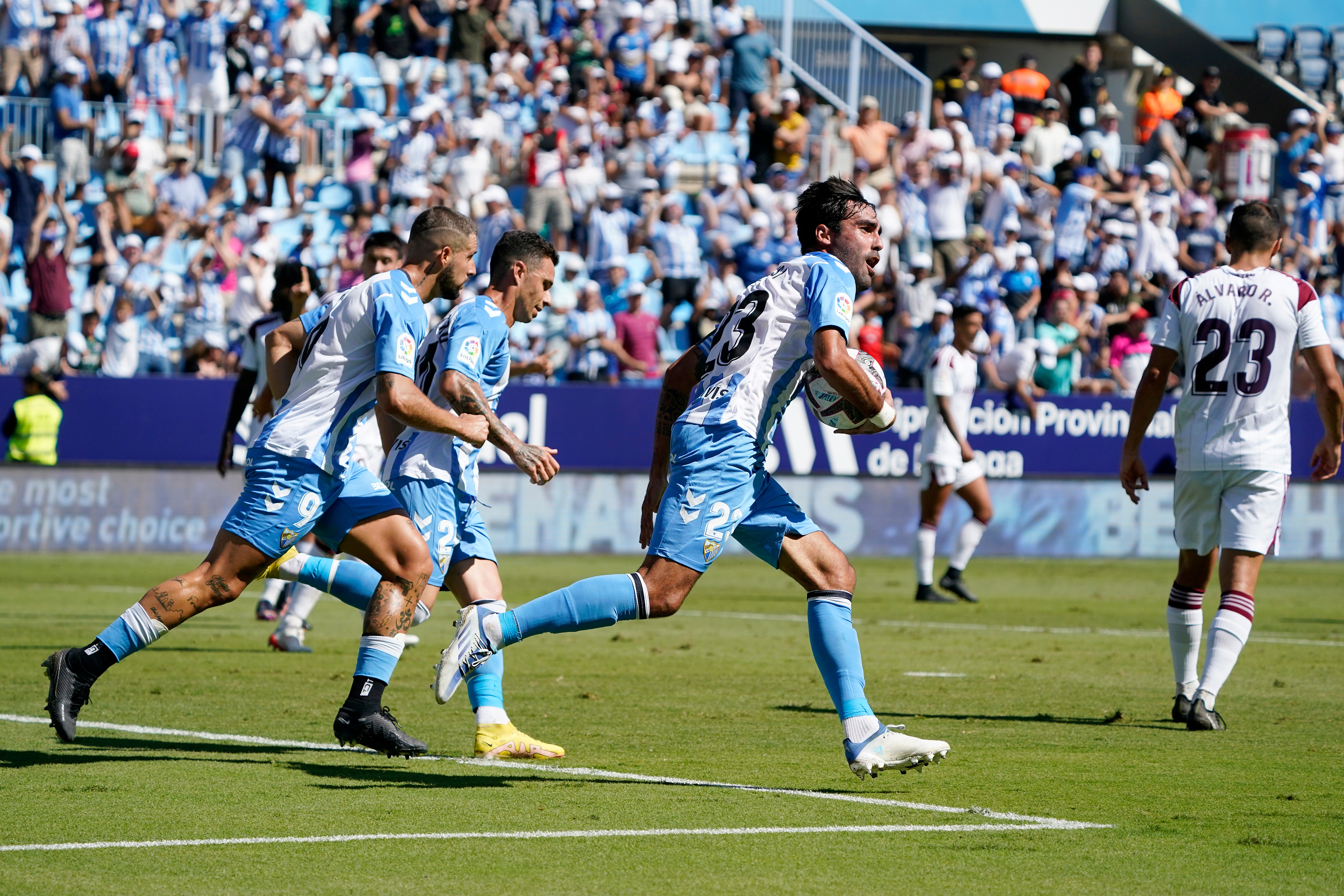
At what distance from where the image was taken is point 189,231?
74.5ft

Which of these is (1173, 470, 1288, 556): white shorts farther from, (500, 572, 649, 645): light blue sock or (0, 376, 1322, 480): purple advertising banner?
(0, 376, 1322, 480): purple advertising banner

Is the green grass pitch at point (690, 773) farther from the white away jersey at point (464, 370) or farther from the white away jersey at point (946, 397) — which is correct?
the white away jersey at point (946, 397)

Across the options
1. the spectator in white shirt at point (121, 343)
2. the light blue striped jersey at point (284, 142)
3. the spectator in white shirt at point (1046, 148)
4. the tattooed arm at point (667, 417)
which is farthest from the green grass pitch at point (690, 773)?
the spectator in white shirt at point (1046, 148)

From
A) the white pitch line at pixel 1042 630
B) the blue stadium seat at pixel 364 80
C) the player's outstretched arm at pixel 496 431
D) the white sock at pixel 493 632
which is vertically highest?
the blue stadium seat at pixel 364 80

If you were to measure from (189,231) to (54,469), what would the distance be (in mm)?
4429

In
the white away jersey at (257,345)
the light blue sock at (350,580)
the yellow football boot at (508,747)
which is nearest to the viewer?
the yellow football boot at (508,747)

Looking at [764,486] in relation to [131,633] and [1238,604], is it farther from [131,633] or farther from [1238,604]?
[1238,604]

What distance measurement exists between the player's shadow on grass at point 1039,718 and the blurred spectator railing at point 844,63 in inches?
839

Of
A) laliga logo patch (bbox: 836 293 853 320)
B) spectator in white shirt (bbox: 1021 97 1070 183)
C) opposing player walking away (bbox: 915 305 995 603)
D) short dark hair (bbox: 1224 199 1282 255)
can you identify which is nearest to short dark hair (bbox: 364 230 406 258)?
laliga logo patch (bbox: 836 293 853 320)

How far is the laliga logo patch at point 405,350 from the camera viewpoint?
689 cm

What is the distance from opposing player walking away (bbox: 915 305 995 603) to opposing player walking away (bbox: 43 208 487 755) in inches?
362

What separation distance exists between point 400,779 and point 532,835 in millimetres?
1334

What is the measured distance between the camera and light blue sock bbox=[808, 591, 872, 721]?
21.1 feet

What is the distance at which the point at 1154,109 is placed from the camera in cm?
3145
